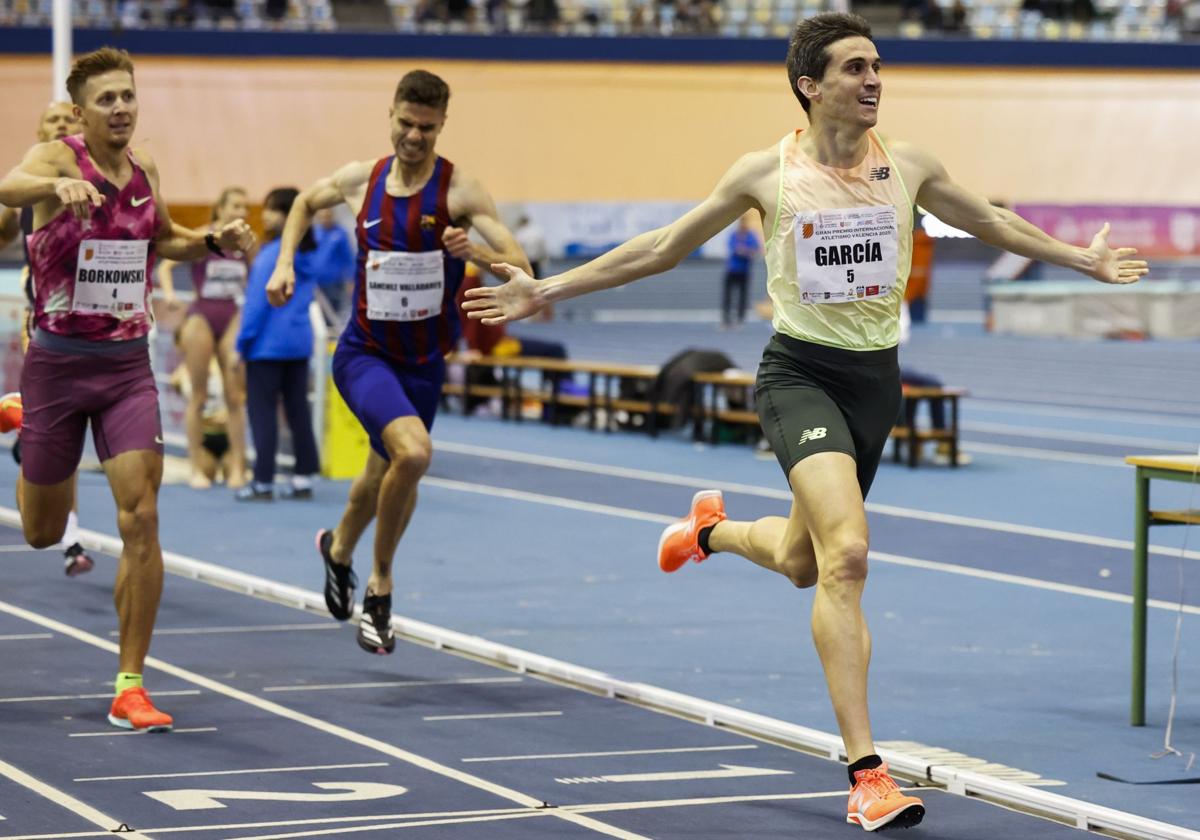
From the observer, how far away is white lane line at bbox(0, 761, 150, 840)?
17.2 feet

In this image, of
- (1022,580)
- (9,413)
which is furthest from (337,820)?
(1022,580)

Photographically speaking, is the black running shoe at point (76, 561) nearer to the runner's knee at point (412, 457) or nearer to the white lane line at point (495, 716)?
the runner's knee at point (412, 457)

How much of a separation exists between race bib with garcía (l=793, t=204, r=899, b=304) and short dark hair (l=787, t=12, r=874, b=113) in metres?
0.34

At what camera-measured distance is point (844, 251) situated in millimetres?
5680

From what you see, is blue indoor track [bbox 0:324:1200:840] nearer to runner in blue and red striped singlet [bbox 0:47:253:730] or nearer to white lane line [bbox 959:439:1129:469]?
runner in blue and red striped singlet [bbox 0:47:253:730]

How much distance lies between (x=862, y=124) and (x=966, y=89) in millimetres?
26248

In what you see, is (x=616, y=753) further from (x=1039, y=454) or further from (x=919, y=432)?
(x=1039, y=454)

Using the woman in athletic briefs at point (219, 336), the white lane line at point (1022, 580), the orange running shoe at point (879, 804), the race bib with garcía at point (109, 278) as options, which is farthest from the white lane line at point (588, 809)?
the woman in athletic briefs at point (219, 336)

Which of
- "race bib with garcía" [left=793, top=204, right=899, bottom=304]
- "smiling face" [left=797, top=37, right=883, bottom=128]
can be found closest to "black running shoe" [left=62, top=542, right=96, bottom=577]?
"race bib with garcía" [left=793, top=204, right=899, bottom=304]

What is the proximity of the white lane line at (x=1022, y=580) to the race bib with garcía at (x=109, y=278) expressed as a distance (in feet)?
16.7

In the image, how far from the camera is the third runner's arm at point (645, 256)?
5.54 meters

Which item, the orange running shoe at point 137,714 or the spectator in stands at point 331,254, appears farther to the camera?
the spectator in stands at point 331,254

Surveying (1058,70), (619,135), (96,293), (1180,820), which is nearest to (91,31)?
(619,135)

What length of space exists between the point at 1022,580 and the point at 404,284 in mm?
4228
